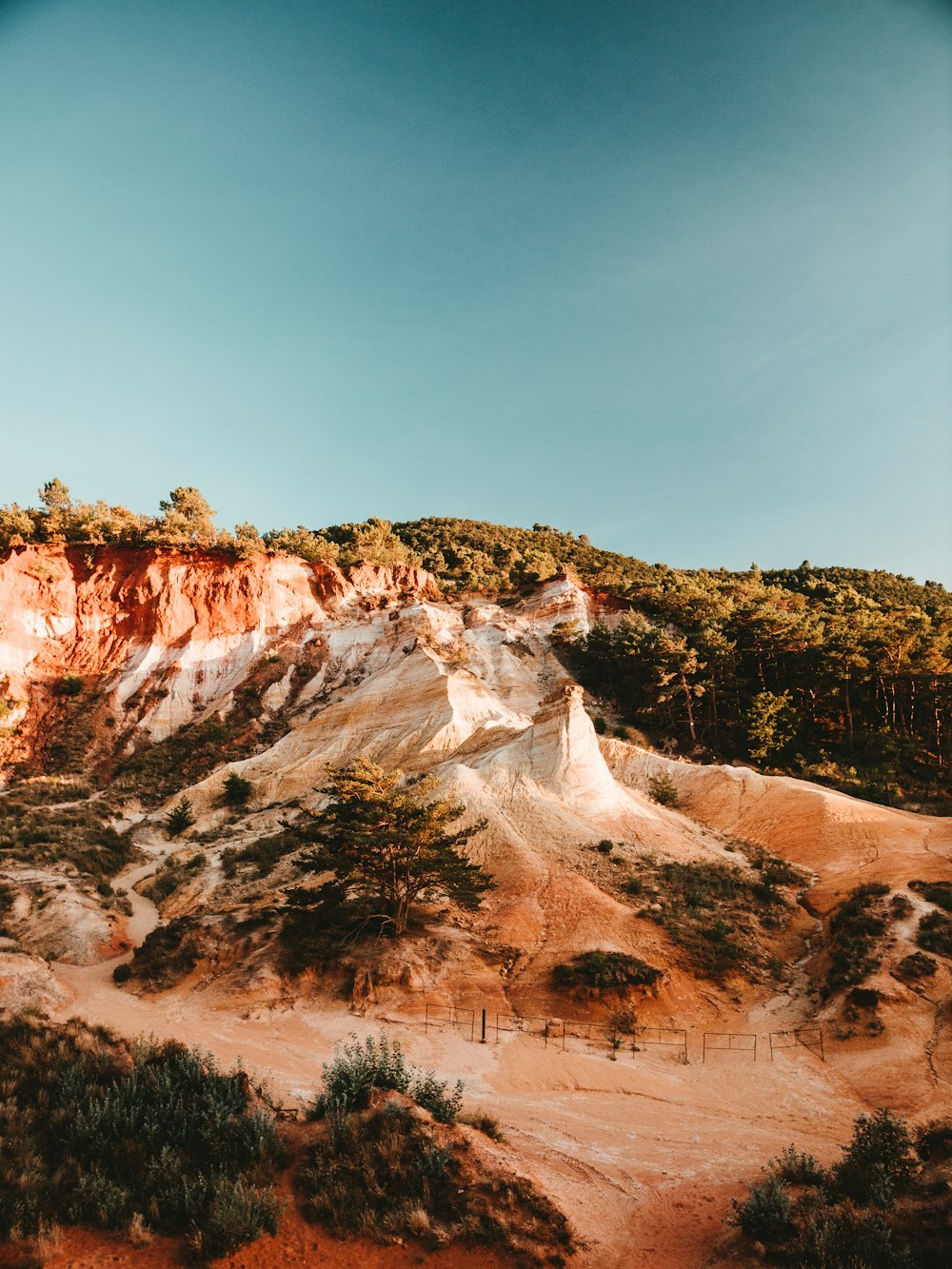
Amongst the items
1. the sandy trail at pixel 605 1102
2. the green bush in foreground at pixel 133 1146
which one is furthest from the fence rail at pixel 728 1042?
the green bush in foreground at pixel 133 1146

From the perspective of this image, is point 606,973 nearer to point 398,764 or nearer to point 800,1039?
point 800,1039

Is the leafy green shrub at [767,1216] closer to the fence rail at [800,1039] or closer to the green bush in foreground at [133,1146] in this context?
the green bush in foreground at [133,1146]

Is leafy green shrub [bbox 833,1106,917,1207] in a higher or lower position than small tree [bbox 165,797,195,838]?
higher

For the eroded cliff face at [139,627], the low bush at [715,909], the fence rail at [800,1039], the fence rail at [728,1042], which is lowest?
the fence rail at [728,1042]

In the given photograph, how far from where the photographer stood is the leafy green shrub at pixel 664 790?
2745 cm

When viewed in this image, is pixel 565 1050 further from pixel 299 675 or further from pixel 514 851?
pixel 299 675

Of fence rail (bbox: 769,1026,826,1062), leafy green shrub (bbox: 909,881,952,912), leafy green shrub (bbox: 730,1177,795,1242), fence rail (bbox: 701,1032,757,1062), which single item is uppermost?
leafy green shrub (bbox: 909,881,952,912)

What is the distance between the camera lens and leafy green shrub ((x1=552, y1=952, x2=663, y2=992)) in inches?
564

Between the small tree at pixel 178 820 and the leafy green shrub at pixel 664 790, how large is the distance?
22.2m

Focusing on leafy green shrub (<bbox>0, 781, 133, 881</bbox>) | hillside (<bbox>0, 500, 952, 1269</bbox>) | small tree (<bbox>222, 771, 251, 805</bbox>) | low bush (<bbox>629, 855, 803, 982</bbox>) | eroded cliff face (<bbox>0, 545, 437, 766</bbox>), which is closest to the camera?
hillside (<bbox>0, 500, 952, 1269</bbox>)

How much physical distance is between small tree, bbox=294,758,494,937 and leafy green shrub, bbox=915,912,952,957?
10.5 metres

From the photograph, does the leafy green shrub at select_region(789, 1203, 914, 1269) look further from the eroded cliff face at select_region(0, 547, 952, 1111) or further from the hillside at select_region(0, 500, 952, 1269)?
the eroded cliff face at select_region(0, 547, 952, 1111)

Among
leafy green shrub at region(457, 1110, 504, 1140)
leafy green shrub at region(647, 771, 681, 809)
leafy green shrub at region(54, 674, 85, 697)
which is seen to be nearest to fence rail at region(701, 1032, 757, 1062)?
leafy green shrub at region(457, 1110, 504, 1140)

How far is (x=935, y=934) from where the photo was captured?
14.2 meters
